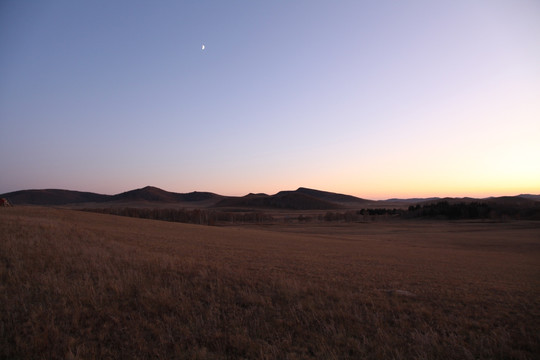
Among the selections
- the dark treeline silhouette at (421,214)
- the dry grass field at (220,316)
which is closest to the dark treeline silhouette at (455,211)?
the dark treeline silhouette at (421,214)

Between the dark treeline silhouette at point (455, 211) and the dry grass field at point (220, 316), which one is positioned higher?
the dark treeline silhouette at point (455, 211)

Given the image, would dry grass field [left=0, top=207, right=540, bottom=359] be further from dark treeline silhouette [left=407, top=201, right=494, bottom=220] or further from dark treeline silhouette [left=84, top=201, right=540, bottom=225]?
dark treeline silhouette [left=407, top=201, right=494, bottom=220]

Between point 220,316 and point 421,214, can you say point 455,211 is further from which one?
point 220,316

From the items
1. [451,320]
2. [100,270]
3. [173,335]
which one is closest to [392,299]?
[451,320]

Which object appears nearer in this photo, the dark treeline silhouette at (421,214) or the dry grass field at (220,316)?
the dry grass field at (220,316)

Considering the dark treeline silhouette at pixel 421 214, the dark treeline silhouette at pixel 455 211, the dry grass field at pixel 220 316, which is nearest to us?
the dry grass field at pixel 220 316

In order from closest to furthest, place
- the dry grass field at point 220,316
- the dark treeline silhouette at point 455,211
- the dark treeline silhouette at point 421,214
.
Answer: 1. the dry grass field at point 220,316
2. the dark treeline silhouette at point 421,214
3. the dark treeline silhouette at point 455,211

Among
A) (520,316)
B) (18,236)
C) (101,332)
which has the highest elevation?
(18,236)

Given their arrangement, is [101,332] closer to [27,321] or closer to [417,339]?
[27,321]

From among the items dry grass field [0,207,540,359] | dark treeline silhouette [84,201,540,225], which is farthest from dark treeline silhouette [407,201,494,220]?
dry grass field [0,207,540,359]

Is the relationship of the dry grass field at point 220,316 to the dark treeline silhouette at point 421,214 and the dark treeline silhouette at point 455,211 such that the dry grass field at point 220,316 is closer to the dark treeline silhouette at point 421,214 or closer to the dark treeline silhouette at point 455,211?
the dark treeline silhouette at point 421,214

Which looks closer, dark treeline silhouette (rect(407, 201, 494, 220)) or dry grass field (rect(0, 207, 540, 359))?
dry grass field (rect(0, 207, 540, 359))

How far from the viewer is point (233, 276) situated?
9820 millimetres

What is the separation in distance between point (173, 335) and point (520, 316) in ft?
29.3
